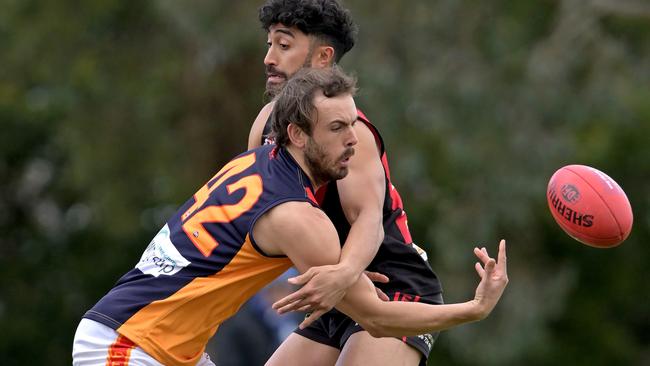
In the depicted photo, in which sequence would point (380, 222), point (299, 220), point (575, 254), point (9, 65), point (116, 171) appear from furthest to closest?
point (575, 254)
point (9, 65)
point (116, 171)
point (380, 222)
point (299, 220)

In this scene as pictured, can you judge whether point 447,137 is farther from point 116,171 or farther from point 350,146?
point 350,146

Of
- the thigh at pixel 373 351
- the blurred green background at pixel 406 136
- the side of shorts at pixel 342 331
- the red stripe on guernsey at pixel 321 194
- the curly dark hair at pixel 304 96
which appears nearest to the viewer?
the curly dark hair at pixel 304 96

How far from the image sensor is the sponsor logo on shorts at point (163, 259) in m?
5.65

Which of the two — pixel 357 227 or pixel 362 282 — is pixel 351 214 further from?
pixel 362 282

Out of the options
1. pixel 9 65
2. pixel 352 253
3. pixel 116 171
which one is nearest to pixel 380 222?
pixel 352 253

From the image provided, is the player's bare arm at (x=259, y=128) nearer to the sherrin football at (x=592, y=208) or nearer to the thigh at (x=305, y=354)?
the thigh at (x=305, y=354)

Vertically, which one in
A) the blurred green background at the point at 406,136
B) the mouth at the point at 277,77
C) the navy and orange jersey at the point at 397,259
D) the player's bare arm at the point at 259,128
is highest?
the mouth at the point at 277,77

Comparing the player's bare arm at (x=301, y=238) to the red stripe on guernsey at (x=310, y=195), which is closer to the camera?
the player's bare arm at (x=301, y=238)

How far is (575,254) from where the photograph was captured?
22.4 meters

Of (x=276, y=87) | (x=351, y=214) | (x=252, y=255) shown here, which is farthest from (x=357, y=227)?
(x=276, y=87)

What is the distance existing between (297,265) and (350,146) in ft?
1.83


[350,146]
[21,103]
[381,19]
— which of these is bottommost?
[21,103]

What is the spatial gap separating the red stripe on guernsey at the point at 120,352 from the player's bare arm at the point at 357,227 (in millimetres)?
666

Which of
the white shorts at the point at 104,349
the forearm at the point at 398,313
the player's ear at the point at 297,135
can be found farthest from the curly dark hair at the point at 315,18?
the white shorts at the point at 104,349
